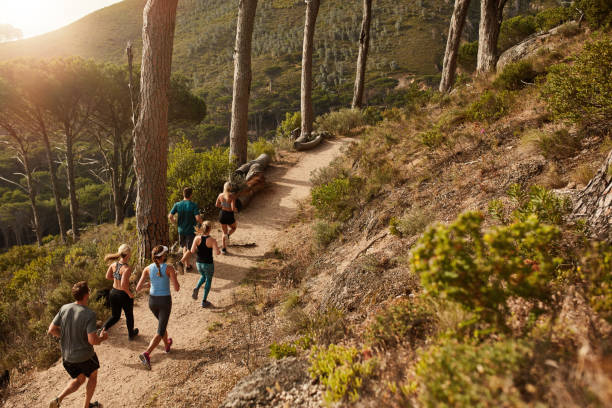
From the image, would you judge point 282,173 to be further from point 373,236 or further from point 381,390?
point 381,390

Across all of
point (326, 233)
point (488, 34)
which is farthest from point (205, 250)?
point (488, 34)

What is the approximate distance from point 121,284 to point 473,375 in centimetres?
486

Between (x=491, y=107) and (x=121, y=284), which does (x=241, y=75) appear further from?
(x=121, y=284)

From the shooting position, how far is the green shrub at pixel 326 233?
6.73 meters

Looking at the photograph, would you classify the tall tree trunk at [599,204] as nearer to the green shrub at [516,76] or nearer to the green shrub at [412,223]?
the green shrub at [412,223]

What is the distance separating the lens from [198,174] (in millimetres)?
9586

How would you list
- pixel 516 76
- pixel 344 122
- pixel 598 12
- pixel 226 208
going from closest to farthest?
pixel 226 208, pixel 516 76, pixel 598 12, pixel 344 122

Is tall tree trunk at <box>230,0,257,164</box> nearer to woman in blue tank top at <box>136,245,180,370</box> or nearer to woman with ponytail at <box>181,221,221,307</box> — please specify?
woman with ponytail at <box>181,221,221,307</box>

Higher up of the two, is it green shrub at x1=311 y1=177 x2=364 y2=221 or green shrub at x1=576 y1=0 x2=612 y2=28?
green shrub at x1=576 y1=0 x2=612 y2=28

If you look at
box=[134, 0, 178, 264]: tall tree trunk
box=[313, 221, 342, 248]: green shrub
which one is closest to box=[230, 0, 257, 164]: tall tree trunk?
box=[134, 0, 178, 264]: tall tree trunk

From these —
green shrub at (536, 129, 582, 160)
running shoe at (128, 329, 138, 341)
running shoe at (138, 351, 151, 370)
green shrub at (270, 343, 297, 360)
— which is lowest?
running shoe at (128, 329, 138, 341)

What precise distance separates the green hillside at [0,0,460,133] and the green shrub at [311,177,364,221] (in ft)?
115

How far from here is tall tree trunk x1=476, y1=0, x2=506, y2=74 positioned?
9.69 metres

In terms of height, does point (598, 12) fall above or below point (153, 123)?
above
